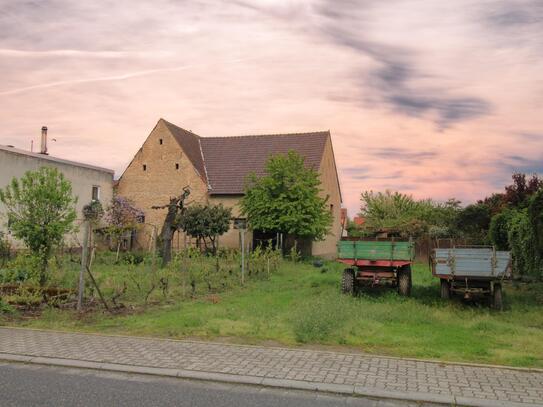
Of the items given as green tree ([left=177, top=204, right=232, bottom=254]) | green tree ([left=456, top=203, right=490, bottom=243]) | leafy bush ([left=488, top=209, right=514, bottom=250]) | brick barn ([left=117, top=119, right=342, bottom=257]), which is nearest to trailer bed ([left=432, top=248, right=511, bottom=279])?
leafy bush ([left=488, top=209, right=514, bottom=250])

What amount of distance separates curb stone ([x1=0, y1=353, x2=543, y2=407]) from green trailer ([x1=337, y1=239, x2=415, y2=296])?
8.52 m

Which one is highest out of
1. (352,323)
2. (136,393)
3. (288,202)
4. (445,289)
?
(288,202)

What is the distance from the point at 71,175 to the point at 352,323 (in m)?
27.2

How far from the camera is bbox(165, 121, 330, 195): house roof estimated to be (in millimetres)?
34875

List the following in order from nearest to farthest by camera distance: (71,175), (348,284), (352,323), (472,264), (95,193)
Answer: (352,323) → (472,264) → (348,284) → (71,175) → (95,193)

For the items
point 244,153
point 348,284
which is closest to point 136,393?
point 348,284

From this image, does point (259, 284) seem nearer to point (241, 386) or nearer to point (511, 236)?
point (511, 236)

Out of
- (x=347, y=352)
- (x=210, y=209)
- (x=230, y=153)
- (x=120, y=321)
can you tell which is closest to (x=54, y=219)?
(x=120, y=321)

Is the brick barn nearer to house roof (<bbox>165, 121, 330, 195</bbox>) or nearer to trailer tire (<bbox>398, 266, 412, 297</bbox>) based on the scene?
house roof (<bbox>165, 121, 330, 195</bbox>)

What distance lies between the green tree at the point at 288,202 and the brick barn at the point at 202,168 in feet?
13.2

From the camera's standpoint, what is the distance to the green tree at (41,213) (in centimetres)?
1428

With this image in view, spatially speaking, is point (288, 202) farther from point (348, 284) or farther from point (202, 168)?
point (348, 284)

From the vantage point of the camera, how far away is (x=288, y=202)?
1122 inches

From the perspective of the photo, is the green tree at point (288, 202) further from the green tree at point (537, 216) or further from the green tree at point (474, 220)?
the green tree at point (537, 216)
